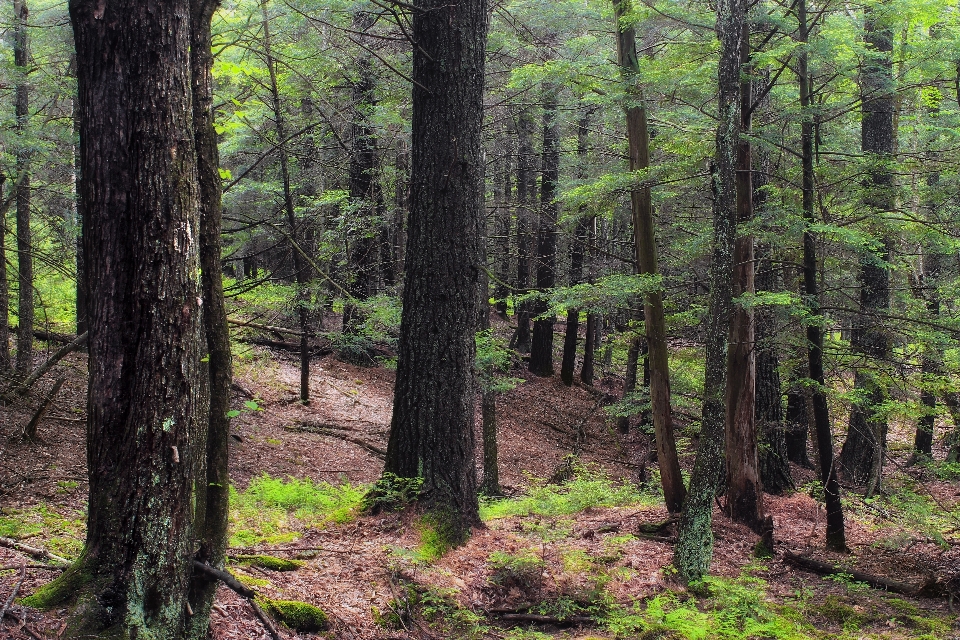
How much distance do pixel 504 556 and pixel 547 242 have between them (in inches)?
503

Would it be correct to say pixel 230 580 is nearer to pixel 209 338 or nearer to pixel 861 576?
pixel 209 338

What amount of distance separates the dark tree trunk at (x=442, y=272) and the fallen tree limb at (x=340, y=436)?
18.1 ft

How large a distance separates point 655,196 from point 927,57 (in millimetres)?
4675

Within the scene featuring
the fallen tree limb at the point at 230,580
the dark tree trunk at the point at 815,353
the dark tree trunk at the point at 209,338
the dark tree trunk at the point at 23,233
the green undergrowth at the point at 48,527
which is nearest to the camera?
the fallen tree limb at the point at 230,580

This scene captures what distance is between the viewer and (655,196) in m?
10.1

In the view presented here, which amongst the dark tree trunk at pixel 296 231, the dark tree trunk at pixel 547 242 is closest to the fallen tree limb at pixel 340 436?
A: the dark tree trunk at pixel 296 231

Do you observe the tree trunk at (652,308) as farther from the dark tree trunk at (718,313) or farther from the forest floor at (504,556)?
the dark tree trunk at (718,313)

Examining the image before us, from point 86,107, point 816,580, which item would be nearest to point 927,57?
point 816,580

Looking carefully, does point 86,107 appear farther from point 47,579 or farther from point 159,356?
point 47,579

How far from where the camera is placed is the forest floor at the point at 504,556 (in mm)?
5207

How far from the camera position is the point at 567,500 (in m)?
9.95

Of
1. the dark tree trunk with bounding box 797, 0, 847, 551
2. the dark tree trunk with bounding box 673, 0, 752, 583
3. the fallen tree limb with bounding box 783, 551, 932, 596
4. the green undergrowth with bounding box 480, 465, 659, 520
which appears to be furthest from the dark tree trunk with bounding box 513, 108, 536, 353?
the fallen tree limb with bounding box 783, 551, 932, 596

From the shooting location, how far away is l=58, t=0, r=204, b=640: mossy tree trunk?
10.4 feet

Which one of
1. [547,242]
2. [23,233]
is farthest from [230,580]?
[547,242]
